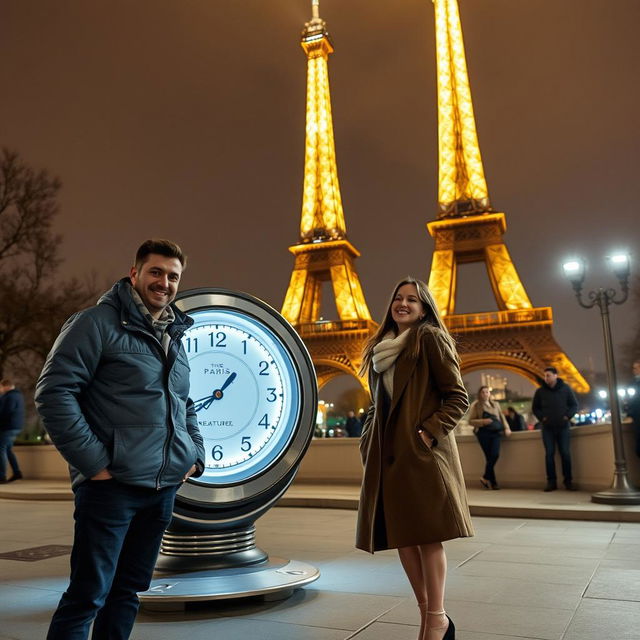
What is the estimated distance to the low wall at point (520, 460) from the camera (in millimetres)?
8625

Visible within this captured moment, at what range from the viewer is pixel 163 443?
229 cm

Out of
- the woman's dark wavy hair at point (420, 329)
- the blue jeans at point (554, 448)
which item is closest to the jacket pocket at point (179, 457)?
the woman's dark wavy hair at point (420, 329)

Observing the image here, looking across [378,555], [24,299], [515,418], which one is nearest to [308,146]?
[24,299]

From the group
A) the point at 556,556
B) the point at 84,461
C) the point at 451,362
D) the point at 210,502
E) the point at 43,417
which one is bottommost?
the point at 556,556

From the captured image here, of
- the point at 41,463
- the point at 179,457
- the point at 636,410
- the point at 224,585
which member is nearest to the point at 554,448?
the point at 636,410

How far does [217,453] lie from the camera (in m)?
3.63

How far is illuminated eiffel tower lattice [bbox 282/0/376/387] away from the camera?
35844 mm

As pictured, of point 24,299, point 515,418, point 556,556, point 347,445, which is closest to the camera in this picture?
point 556,556

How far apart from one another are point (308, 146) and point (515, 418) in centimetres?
3627

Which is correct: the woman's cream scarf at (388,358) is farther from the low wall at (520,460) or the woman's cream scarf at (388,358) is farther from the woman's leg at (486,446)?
the woman's leg at (486,446)

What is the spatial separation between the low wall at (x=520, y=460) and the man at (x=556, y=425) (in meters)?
0.28

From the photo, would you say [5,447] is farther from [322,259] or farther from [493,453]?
[322,259]

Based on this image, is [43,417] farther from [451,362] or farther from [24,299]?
[24,299]

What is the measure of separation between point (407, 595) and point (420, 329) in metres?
1.55
